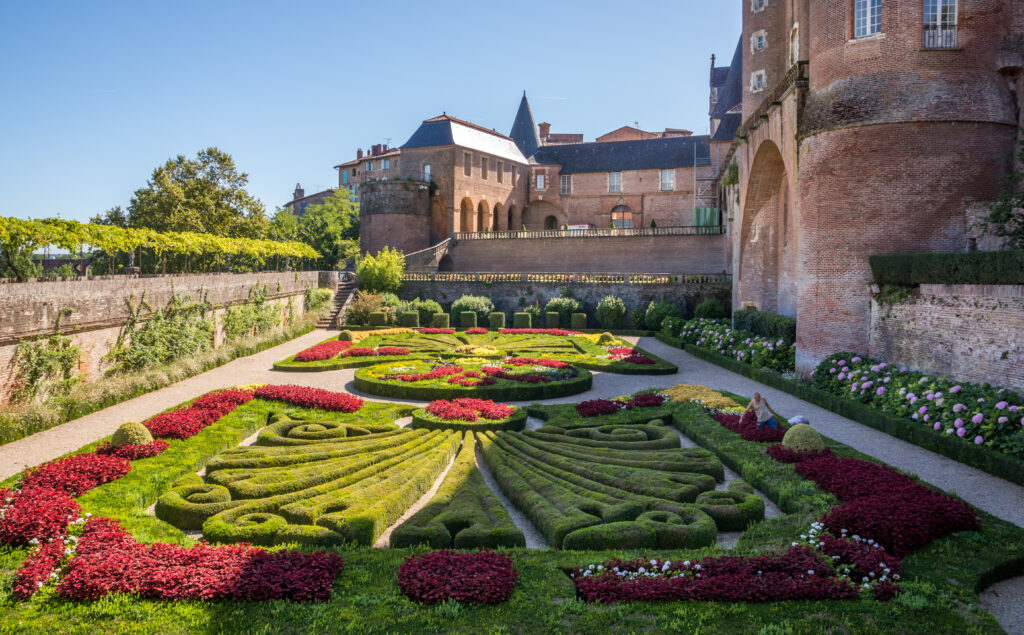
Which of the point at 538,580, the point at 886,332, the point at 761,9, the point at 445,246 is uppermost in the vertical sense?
the point at 761,9

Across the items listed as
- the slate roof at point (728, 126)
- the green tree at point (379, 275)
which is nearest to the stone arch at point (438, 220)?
the green tree at point (379, 275)

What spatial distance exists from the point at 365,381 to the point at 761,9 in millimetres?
23284

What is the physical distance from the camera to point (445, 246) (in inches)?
1848

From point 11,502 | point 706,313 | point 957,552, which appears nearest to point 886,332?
point 957,552

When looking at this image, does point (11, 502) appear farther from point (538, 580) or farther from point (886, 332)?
point (886, 332)

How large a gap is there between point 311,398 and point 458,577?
9.56 metres

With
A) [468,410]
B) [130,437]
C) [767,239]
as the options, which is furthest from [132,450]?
[767,239]

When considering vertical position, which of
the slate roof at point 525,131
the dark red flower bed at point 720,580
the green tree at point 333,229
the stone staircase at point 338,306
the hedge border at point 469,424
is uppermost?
the slate roof at point 525,131

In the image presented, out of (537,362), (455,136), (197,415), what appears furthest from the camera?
(455,136)

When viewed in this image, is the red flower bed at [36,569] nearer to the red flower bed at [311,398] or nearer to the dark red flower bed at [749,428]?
the red flower bed at [311,398]

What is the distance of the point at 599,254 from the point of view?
44.1 m

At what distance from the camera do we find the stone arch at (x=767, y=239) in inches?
976

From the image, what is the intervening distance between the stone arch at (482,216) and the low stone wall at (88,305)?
29.6 metres

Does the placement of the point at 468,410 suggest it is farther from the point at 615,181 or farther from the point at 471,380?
the point at 615,181
